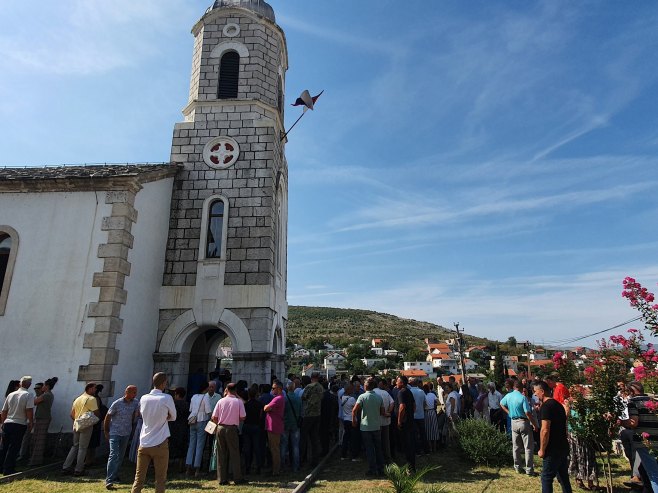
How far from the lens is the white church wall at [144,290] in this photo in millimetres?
10820

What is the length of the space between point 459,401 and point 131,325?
362 inches

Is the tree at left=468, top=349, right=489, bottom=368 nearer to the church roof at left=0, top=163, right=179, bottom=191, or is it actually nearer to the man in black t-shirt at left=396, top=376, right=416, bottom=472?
the man in black t-shirt at left=396, top=376, right=416, bottom=472

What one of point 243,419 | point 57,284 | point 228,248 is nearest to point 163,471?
point 243,419

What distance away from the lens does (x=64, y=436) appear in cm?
947

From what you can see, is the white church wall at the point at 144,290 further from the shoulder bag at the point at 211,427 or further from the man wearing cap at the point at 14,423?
the shoulder bag at the point at 211,427

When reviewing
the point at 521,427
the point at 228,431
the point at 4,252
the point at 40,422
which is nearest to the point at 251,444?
the point at 228,431

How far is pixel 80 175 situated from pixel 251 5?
9.09 metres

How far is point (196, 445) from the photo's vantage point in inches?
329

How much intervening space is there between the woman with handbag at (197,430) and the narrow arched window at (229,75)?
34.1 feet

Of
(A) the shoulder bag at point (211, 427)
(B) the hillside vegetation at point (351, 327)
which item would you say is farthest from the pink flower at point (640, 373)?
(B) the hillside vegetation at point (351, 327)

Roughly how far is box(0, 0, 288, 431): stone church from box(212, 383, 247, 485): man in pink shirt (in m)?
3.58

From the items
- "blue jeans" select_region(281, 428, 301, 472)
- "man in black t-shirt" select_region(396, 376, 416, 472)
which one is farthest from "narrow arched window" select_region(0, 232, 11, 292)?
"man in black t-shirt" select_region(396, 376, 416, 472)

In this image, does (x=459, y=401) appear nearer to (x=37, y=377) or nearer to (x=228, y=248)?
(x=228, y=248)

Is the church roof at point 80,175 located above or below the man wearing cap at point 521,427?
above
